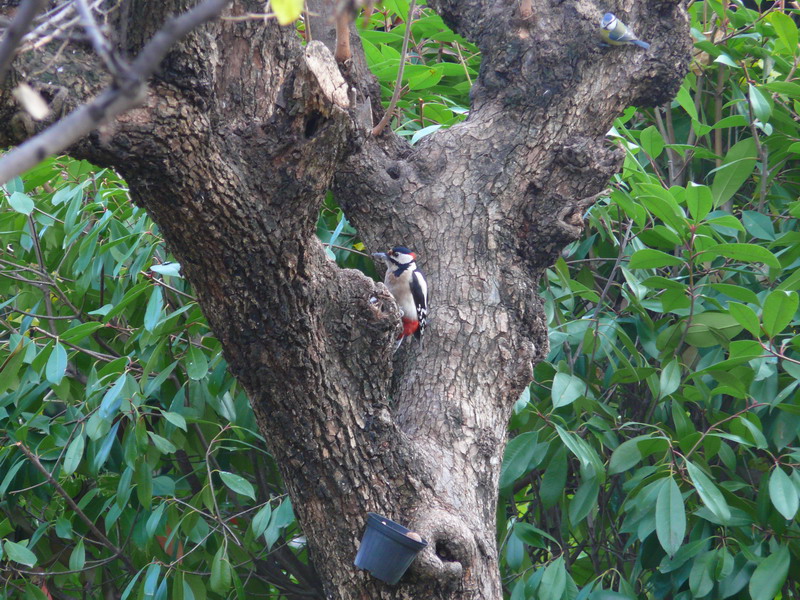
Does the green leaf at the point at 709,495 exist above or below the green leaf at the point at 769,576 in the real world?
above

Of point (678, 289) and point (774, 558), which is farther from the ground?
point (678, 289)

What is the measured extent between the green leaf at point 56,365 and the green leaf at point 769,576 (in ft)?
8.41

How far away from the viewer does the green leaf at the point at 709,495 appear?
9.70ft

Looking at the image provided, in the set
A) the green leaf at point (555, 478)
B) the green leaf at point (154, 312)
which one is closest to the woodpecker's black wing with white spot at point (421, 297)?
the green leaf at point (555, 478)

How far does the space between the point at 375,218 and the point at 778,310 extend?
148 cm

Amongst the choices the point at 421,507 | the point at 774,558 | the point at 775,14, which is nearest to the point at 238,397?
the point at 421,507

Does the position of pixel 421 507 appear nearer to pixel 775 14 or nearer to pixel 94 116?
pixel 94 116

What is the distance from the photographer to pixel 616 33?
10.9ft

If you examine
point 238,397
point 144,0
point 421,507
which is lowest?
point 238,397

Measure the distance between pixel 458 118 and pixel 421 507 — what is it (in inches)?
87.4

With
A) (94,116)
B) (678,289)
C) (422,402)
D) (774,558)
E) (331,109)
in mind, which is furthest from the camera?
(678,289)

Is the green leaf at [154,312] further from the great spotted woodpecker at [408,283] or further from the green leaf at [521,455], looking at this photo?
the green leaf at [521,455]

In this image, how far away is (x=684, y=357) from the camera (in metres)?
4.00

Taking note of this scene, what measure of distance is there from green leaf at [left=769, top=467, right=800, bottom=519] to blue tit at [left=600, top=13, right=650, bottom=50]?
1698 millimetres
